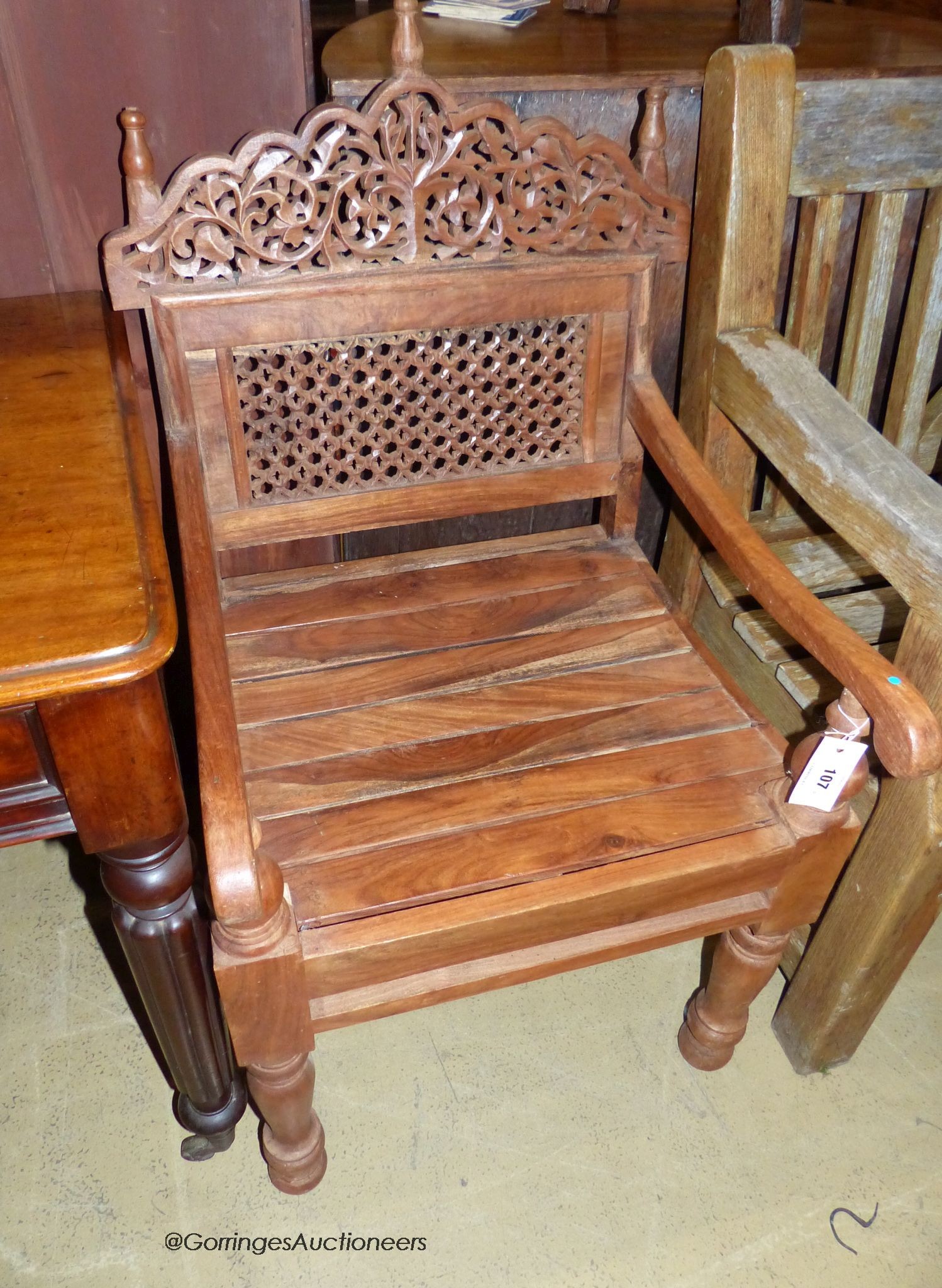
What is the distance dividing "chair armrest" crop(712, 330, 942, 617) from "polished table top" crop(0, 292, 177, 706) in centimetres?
Answer: 76

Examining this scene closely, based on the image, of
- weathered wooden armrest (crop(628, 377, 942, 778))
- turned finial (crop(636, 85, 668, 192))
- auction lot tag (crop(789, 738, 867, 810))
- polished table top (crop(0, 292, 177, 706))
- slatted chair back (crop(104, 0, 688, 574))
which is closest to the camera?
polished table top (crop(0, 292, 177, 706))

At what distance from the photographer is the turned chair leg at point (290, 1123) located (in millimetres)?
1147

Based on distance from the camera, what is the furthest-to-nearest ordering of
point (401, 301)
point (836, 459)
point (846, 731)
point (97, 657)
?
point (401, 301), point (836, 459), point (846, 731), point (97, 657)

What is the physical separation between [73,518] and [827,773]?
808 millimetres

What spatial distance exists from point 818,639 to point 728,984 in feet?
1.76

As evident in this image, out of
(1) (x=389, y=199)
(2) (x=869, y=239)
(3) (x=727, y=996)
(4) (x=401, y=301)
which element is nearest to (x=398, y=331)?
(4) (x=401, y=301)

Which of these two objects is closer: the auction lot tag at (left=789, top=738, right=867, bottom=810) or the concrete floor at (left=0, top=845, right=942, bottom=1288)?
the auction lot tag at (left=789, top=738, right=867, bottom=810)

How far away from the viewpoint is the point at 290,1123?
4.04ft

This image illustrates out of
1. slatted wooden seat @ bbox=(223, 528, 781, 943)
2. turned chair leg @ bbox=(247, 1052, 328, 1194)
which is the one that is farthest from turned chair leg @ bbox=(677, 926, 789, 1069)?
turned chair leg @ bbox=(247, 1052, 328, 1194)

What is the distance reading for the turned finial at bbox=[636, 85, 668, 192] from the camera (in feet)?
4.18

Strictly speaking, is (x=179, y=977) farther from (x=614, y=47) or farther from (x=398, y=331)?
(x=614, y=47)

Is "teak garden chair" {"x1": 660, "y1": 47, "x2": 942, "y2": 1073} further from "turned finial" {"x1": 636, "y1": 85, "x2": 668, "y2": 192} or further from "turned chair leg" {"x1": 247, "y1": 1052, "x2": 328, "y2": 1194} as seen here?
"turned chair leg" {"x1": 247, "y1": 1052, "x2": 328, "y2": 1194}

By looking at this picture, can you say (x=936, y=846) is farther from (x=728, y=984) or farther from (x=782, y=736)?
(x=728, y=984)

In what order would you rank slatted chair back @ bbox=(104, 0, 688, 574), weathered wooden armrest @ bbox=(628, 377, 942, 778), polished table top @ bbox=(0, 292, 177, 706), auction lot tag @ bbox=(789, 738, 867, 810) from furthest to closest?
slatted chair back @ bbox=(104, 0, 688, 574)
auction lot tag @ bbox=(789, 738, 867, 810)
weathered wooden armrest @ bbox=(628, 377, 942, 778)
polished table top @ bbox=(0, 292, 177, 706)
